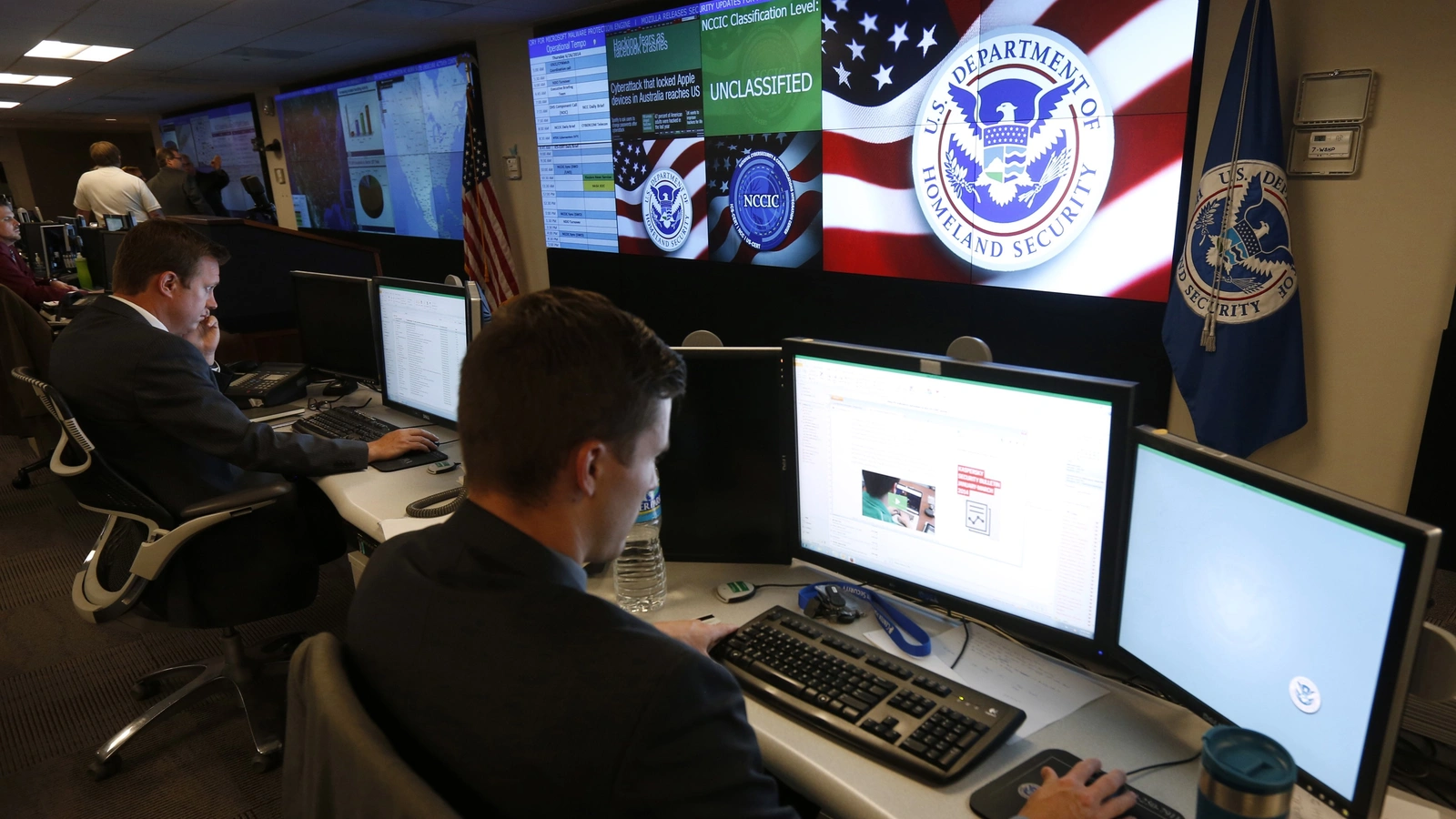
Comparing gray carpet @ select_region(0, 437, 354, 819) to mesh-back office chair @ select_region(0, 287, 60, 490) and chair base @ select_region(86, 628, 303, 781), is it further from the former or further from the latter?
mesh-back office chair @ select_region(0, 287, 60, 490)

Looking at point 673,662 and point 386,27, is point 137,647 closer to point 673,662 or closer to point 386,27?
point 673,662

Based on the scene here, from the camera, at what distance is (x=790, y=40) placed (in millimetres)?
3938

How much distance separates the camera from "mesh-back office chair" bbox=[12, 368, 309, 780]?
1.87 m

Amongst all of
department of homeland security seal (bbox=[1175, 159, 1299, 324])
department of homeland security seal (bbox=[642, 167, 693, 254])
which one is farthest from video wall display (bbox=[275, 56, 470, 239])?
department of homeland security seal (bbox=[1175, 159, 1299, 324])

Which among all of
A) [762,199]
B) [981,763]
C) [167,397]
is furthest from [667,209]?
[981,763]

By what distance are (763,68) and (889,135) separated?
84 cm

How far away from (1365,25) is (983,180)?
3.98ft

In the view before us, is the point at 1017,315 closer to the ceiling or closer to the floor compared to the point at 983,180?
closer to the floor

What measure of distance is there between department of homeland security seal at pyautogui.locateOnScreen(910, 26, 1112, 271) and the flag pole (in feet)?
1.42

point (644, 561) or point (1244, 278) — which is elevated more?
point (1244, 278)

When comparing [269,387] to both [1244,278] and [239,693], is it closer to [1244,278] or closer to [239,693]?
[239,693]

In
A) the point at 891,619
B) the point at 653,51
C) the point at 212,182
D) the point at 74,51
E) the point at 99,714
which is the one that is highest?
the point at 74,51

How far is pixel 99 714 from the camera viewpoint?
244 cm

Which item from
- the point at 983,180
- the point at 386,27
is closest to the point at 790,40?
the point at 983,180
